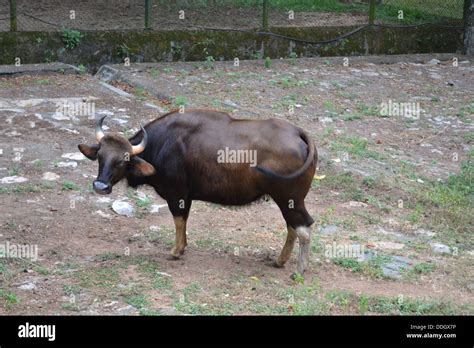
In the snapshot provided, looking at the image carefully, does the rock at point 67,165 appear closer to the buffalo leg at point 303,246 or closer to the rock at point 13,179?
the rock at point 13,179

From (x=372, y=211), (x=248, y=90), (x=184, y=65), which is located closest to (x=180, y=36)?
(x=184, y=65)

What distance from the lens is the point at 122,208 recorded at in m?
8.50

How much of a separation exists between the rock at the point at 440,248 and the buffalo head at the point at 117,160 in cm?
276

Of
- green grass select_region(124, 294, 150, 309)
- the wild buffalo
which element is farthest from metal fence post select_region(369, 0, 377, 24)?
green grass select_region(124, 294, 150, 309)

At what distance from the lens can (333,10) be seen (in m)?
16.8

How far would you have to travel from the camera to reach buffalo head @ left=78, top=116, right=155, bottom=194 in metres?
7.08

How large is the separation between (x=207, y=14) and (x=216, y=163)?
8401mm

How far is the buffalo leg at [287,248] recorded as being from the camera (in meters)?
7.26

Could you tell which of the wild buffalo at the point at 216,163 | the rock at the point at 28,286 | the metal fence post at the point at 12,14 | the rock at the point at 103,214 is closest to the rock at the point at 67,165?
the rock at the point at 103,214

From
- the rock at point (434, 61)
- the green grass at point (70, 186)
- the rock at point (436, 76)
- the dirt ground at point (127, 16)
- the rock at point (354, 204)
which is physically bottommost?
the rock at point (354, 204)

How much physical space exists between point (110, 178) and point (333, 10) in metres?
10.7

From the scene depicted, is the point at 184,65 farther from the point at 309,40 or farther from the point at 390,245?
the point at 390,245

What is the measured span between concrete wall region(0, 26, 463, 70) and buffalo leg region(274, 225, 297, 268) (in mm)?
7495

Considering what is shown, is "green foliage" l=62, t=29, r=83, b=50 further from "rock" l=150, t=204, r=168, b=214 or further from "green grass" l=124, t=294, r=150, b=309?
"green grass" l=124, t=294, r=150, b=309
